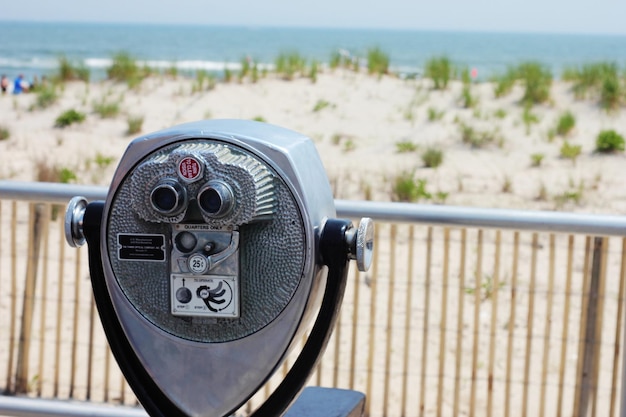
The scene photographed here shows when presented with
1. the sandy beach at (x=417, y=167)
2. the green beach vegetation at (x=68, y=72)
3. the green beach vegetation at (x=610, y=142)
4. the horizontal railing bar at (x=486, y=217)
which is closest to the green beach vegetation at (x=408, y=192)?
the sandy beach at (x=417, y=167)

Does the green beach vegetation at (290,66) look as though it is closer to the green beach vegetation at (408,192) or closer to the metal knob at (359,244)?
the green beach vegetation at (408,192)

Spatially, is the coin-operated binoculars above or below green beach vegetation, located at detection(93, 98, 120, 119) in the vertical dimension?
below

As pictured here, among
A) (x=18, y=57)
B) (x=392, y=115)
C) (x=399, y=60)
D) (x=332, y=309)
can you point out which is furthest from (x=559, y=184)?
(x=399, y=60)

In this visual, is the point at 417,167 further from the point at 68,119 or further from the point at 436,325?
the point at 436,325

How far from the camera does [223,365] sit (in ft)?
5.68

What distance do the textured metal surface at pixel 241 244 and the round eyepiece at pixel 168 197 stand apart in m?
0.02

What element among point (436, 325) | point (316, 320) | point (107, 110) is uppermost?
point (107, 110)

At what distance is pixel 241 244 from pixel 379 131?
37.5ft

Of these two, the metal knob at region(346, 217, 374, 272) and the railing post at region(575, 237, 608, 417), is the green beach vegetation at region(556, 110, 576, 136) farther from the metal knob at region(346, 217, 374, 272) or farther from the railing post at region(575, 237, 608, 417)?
the metal knob at region(346, 217, 374, 272)

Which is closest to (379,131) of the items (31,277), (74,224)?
(31,277)

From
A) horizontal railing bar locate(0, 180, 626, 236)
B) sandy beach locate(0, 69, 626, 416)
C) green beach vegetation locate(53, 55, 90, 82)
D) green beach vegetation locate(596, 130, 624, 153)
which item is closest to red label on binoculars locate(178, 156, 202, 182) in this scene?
horizontal railing bar locate(0, 180, 626, 236)

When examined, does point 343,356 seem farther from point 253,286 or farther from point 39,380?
point 253,286

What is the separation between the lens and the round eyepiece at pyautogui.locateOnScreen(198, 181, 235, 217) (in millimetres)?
1640

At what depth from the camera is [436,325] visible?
5285 millimetres
